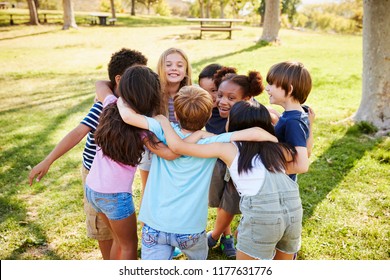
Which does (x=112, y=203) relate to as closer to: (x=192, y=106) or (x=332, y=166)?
(x=192, y=106)

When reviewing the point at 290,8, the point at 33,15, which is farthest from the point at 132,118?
the point at 290,8

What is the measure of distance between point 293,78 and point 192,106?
67cm

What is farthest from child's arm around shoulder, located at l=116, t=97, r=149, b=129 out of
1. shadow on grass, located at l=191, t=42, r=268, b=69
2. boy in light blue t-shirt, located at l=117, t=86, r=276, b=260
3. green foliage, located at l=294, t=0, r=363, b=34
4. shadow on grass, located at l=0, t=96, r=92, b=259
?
green foliage, located at l=294, t=0, r=363, b=34

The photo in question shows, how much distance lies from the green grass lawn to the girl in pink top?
1033 mm

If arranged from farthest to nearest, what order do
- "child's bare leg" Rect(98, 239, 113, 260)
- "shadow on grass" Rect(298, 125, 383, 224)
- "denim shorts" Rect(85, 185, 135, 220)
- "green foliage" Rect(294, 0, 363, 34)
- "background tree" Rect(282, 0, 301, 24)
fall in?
"green foliage" Rect(294, 0, 363, 34), "background tree" Rect(282, 0, 301, 24), "shadow on grass" Rect(298, 125, 383, 224), "child's bare leg" Rect(98, 239, 113, 260), "denim shorts" Rect(85, 185, 135, 220)

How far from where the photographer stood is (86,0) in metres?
41.1

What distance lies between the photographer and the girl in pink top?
2051 mm

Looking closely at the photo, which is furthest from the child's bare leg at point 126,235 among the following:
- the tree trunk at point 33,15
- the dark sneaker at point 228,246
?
the tree trunk at point 33,15

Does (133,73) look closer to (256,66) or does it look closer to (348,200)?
(348,200)

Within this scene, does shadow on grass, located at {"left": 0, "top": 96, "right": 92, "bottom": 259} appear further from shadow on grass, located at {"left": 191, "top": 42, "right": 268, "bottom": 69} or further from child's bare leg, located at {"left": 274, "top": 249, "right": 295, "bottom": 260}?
shadow on grass, located at {"left": 191, "top": 42, "right": 268, "bottom": 69}

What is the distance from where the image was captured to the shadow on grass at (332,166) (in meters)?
3.99

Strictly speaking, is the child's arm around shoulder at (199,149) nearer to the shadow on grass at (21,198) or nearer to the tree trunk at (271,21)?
the shadow on grass at (21,198)

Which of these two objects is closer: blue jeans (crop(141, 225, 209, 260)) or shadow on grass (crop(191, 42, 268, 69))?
blue jeans (crop(141, 225, 209, 260))

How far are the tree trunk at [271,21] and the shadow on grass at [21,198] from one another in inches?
429
